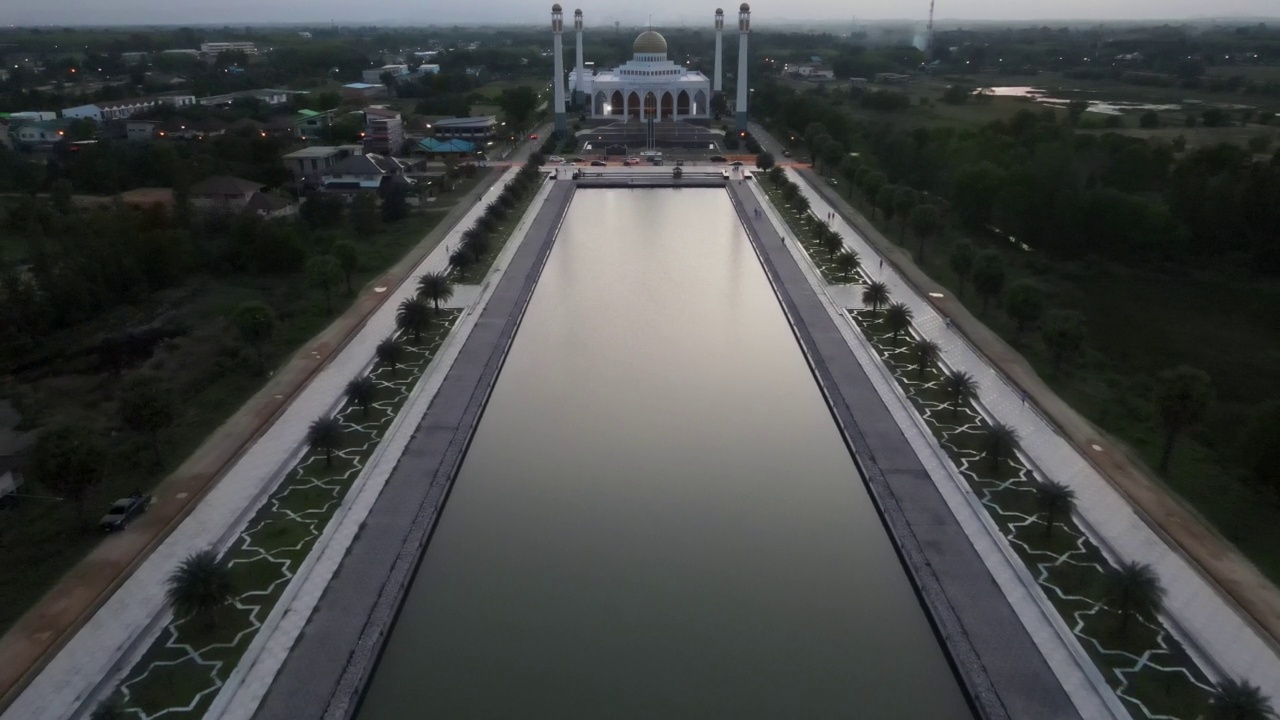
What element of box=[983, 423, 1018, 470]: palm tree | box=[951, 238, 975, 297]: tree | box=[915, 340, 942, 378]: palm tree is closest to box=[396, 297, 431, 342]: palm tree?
box=[915, 340, 942, 378]: palm tree

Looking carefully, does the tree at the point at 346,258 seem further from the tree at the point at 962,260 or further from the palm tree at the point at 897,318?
the tree at the point at 962,260

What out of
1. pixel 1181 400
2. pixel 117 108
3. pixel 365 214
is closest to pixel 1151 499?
pixel 1181 400

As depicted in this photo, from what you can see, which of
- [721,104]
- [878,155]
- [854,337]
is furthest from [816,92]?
[854,337]

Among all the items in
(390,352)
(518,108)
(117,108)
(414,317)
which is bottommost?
(390,352)

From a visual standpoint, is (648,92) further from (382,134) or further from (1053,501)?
(1053,501)

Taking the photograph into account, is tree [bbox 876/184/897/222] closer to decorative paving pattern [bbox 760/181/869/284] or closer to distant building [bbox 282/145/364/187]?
decorative paving pattern [bbox 760/181/869/284]

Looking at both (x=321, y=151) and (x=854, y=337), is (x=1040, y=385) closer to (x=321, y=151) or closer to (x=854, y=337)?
(x=854, y=337)
